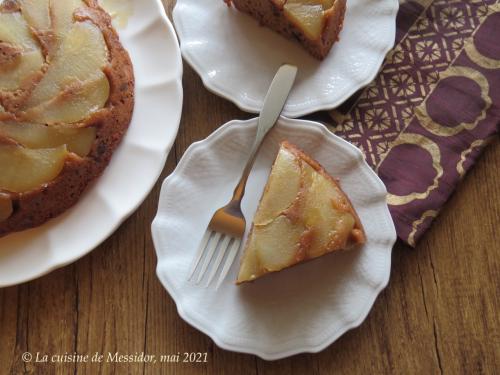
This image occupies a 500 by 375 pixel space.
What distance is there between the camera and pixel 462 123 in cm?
206

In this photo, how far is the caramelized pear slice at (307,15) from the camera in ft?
6.81

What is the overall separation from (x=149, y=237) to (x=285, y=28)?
0.98 metres

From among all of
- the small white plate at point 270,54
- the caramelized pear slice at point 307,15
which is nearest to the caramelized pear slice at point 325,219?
the small white plate at point 270,54

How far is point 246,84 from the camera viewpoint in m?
2.13

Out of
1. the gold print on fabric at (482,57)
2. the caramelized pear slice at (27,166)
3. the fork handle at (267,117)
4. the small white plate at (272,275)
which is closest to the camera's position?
the caramelized pear slice at (27,166)

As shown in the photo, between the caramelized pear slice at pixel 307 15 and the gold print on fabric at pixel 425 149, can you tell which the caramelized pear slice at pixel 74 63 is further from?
the gold print on fabric at pixel 425 149

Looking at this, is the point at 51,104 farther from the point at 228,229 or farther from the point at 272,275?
the point at 272,275

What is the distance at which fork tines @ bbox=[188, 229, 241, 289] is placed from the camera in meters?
1.95

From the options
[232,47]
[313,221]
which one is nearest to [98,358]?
[313,221]

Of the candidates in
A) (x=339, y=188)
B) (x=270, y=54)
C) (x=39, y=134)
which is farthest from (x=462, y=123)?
(x=39, y=134)

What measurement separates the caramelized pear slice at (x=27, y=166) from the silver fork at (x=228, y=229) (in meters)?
0.56

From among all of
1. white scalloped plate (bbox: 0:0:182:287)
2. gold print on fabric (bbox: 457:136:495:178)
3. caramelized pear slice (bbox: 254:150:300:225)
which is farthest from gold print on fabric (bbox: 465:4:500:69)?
white scalloped plate (bbox: 0:0:182:287)

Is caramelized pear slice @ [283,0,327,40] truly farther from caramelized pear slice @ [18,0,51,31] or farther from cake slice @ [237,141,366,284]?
caramelized pear slice @ [18,0,51,31]

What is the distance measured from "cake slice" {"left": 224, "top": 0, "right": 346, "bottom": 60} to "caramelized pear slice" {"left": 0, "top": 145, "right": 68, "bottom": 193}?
96 centimetres
